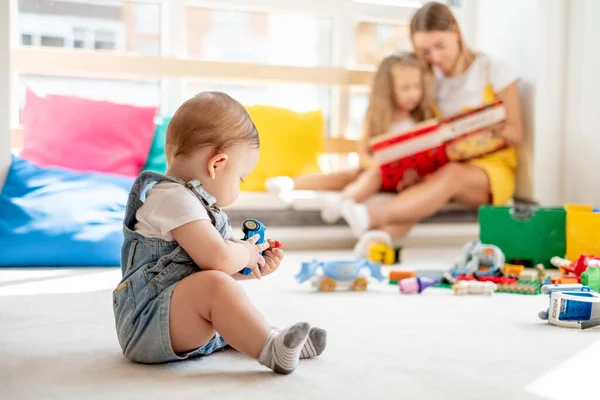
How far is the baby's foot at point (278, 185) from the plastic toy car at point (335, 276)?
92cm

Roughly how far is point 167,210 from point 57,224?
1.35 metres

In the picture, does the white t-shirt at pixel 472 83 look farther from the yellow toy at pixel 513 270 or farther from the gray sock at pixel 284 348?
the gray sock at pixel 284 348

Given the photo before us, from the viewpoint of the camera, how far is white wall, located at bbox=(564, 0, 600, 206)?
2924 millimetres

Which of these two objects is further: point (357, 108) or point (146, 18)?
point (357, 108)

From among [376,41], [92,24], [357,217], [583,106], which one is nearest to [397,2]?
[376,41]

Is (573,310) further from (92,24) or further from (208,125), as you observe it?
(92,24)

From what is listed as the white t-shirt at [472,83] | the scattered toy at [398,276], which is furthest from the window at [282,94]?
the scattered toy at [398,276]

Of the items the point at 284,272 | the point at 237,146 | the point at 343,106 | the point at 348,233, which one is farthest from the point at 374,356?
the point at 343,106

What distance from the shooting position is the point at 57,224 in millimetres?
2410

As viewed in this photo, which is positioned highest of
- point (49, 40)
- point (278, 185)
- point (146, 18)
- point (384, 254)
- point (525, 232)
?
point (146, 18)

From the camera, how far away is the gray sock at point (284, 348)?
3.76ft

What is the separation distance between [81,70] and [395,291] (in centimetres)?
174

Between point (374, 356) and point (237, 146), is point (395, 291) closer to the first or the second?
point (374, 356)

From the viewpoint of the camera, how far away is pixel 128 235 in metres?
1.27
